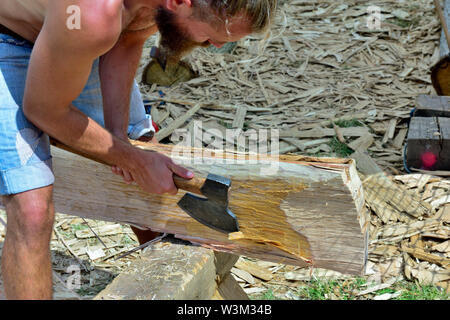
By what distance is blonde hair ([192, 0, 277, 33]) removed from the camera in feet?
6.55

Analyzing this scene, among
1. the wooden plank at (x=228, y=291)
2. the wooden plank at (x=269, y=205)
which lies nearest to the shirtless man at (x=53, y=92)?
the wooden plank at (x=269, y=205)

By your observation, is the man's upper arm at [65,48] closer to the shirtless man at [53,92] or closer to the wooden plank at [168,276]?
the shirtless man at [53,92]

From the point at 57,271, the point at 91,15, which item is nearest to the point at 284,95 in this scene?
the point at 57,271

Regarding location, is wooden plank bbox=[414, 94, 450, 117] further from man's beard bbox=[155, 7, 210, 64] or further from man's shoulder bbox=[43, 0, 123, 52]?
man's shoulder bbox=[43, 0, 123, 52]

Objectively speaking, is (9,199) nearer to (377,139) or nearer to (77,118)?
(77,118)

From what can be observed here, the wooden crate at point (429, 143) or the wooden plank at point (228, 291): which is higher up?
the wooden crate at point (429, 143)

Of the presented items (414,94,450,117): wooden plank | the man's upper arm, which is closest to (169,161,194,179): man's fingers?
the man's upper arm

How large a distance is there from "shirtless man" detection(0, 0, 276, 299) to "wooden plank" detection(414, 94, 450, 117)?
2.86 meters

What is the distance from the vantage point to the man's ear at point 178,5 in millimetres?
2051

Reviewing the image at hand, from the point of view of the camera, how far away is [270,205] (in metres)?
2.08

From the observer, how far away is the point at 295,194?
201cm

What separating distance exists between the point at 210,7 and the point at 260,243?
3.32 ft

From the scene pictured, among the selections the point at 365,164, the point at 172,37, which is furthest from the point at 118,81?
the point at 365,164

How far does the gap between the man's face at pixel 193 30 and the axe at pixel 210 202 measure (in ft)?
2.00
